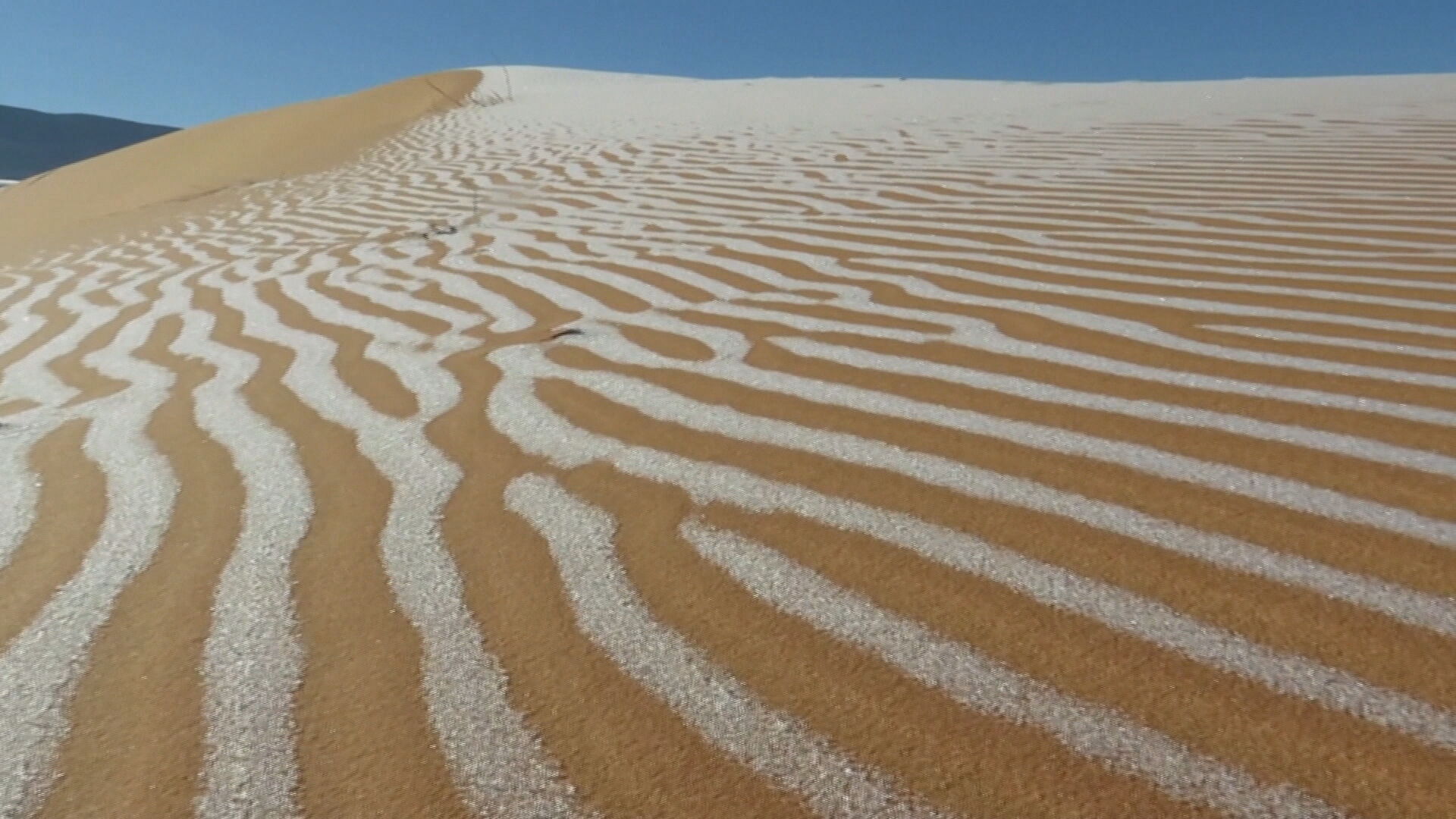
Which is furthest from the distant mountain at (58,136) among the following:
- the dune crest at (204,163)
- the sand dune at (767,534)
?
the sand dune at (767,534)

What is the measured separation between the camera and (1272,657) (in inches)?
56.6

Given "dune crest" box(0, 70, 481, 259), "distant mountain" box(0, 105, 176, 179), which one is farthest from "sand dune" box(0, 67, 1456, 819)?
"distant mountain" box(0, 105, 176, 179)

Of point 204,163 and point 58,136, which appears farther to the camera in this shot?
point 58,136

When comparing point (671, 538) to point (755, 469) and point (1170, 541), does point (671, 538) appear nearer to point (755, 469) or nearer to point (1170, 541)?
point (755, 469)

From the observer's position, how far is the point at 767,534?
6.25 ft

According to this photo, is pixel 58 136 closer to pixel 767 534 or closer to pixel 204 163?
pixel 204 163

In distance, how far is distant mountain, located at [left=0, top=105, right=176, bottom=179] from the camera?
60.9 m

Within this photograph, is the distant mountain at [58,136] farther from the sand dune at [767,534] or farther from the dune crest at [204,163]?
the sand dune at [767,534]

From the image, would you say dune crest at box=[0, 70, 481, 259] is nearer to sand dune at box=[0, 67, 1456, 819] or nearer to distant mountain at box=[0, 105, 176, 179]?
sand dune at box=[0, 67, 1456, 819]

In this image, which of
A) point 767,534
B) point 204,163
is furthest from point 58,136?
point 767,534

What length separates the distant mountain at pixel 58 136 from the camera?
200 ft

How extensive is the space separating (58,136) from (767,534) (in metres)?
83.0

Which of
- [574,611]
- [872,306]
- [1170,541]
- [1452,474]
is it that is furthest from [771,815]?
[872,306]

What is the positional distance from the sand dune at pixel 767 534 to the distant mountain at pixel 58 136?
209ft
